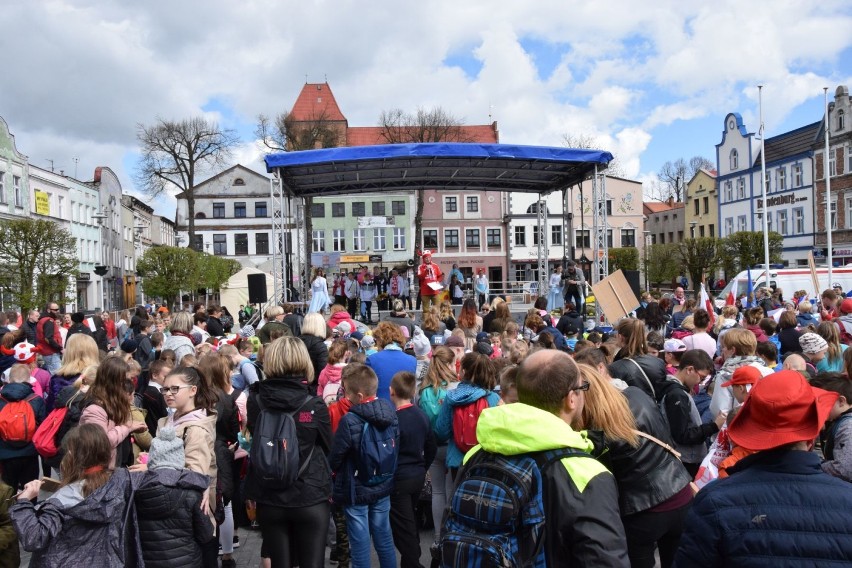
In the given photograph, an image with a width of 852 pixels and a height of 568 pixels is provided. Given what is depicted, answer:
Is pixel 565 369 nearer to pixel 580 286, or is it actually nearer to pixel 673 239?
pixel 580 286

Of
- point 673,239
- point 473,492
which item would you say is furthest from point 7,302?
point 673,239

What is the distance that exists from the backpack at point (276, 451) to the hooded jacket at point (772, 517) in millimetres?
2552

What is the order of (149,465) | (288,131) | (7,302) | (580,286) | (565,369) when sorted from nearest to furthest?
(565,369) → (149,465) → (580,286) → (7,302) → (288,131)

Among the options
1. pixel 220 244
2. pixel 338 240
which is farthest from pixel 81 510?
pixel 220 244

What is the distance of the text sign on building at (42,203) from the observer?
140 feet

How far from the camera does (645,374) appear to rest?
5031 mm

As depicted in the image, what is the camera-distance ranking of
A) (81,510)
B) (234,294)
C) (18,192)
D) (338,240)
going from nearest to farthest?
1. (81,510)
2. (234,294)
3. (18,192)
4. (338,240)

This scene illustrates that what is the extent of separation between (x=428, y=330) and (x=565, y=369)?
7.60 m

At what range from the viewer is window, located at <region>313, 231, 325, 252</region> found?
59312 mm

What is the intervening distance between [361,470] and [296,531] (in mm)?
584

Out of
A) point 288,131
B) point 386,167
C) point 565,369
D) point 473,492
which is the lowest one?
point 473,492

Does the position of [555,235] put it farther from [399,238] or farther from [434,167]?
[434,167]

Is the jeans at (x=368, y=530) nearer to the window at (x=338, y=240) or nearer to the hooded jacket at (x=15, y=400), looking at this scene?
the hooded jacket at (x=15, y=400)

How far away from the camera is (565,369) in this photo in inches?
106
